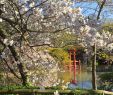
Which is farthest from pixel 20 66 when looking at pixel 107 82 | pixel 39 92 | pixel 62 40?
pixel 107 82

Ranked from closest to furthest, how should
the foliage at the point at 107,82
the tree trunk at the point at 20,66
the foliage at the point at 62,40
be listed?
the tree trunk at the point at 20,66 < the foliage at the point at 62,40 < the foliage at the point at 107,82

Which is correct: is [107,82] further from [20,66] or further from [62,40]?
[20,66]

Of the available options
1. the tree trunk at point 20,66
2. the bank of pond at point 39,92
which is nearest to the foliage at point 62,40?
the tree trunk at point 20,66

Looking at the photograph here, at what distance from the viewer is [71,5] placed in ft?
23.0

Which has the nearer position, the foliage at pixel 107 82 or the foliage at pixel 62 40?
the foliage at pixel 62 40

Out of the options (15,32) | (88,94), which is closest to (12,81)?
(15,32)

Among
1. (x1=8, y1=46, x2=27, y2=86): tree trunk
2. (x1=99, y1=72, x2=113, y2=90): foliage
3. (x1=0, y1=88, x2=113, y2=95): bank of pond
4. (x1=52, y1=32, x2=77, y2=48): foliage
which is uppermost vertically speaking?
(x1=52, y1=32, x2=77, y2=48): foliage

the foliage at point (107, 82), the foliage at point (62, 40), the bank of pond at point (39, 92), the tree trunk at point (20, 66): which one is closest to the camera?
the bank of pond at point (39, 92)

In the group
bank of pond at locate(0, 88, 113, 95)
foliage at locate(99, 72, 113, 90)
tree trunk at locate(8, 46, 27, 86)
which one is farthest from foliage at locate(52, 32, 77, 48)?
foliage at locate(99, 72, 113, 90)

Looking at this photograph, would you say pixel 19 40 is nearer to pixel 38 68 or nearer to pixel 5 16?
pixel 5 16

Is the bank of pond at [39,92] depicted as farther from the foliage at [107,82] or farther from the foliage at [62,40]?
the foliage at [107,82]

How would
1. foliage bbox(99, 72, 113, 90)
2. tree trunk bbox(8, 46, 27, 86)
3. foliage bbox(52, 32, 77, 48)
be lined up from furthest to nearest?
1. foliage bbox(99, 72, 113, 90)
2. foliage bbox(52, 32, 77, 48)
3. tree trunk bbox(8, 46, 27, 86)

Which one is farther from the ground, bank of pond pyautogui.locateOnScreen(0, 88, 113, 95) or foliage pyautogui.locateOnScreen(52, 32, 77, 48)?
foliage pyautogui.locateOnScreen(52, 32, 77, 48)

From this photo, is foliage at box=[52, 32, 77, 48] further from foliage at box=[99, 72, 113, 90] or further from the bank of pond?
foliage at box=[99, 72, 113, 90]
